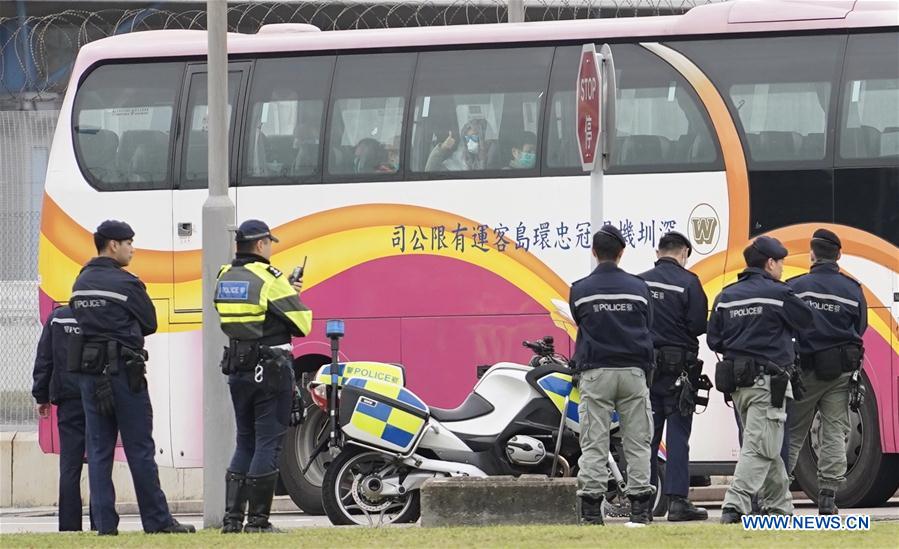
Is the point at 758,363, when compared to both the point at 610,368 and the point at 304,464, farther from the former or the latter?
the point at 304,464

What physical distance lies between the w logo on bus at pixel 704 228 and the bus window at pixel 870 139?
89cm

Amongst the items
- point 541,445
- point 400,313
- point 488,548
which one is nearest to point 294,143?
point 400,313

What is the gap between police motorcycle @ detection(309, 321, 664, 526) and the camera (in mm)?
11617

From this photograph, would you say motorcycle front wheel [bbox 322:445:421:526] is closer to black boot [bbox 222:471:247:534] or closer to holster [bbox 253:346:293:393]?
black boot [bbox 222:471:247:534]

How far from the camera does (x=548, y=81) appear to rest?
13719 mm

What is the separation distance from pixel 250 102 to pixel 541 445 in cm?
422

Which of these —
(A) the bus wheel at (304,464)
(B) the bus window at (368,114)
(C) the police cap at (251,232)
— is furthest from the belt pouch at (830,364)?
(A) the bus wheel at (304,464)

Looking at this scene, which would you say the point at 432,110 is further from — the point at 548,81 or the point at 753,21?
the point at 753,21

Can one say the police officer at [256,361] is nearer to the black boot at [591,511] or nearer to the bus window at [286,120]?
the black boot at [591,511]

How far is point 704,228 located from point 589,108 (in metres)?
2.35

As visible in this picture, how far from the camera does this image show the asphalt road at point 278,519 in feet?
41.6

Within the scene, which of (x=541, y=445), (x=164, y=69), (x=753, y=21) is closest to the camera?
(x=541, y=445)

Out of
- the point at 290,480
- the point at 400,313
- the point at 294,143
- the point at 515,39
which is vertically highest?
the point at 515,39

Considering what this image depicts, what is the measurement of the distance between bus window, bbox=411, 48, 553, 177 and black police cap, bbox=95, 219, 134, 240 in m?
3.51
